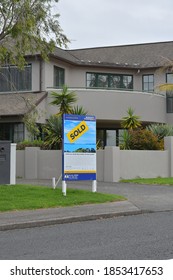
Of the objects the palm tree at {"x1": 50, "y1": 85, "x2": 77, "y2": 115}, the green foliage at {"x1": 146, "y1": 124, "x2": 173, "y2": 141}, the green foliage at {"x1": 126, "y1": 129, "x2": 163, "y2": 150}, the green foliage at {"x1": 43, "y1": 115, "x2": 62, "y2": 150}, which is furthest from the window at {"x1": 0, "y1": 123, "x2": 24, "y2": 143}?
the green foliage at {"x1": 146, "y1": 124, "x2": 173, "y2": 141}

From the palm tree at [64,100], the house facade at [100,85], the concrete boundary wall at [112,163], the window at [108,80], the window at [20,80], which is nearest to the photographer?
the concrete boundary wall at [112,163]

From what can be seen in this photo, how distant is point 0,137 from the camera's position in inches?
1068

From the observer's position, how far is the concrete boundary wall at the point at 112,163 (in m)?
21.4

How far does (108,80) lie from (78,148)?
54.4 ft

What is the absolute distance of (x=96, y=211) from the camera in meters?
12.6

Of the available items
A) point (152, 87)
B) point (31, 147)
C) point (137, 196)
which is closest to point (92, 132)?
point (137, 196)

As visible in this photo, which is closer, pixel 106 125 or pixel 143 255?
pixel 143 255

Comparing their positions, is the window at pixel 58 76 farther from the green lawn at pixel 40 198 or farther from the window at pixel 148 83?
the green lawn at pixel 40 198

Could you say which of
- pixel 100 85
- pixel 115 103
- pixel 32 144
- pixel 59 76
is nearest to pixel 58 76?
pixel 59 76

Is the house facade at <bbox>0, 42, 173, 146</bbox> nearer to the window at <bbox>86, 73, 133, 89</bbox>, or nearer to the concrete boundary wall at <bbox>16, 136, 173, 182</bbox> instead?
the window at <bbox>86, 73, 133, 89</bbox>

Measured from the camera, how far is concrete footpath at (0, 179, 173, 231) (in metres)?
11.1

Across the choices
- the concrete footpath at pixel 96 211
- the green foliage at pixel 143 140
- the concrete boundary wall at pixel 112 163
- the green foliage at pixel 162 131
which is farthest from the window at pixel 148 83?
the concrete footpath at pixel 96 211

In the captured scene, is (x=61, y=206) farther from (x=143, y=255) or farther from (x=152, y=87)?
(x=152, y=87)
